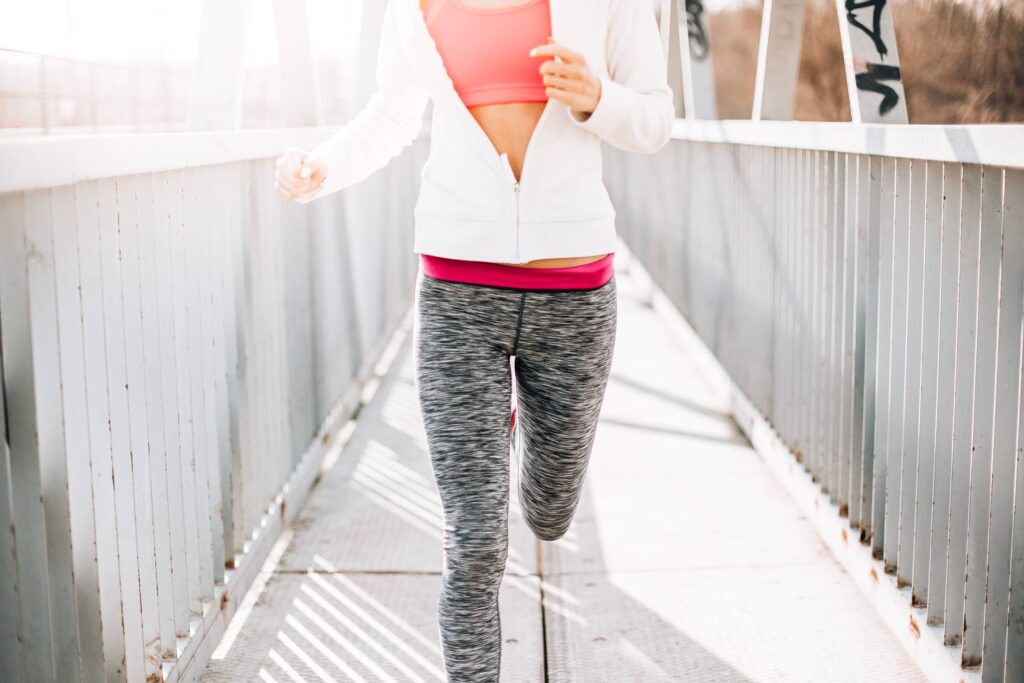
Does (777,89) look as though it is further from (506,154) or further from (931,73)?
(506,154)

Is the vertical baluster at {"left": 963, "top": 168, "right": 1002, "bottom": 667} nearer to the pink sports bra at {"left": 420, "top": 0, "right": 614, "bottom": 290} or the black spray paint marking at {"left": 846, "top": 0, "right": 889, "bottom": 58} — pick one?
the pink sports bra at {"left": 420, "top": 0, "right": 614, "bottom": 290}

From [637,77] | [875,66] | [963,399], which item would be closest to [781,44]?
[875,66]

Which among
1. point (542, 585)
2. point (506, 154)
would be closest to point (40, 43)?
point (506, 154)

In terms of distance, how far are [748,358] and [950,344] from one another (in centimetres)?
283

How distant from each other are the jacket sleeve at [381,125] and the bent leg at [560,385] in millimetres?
551

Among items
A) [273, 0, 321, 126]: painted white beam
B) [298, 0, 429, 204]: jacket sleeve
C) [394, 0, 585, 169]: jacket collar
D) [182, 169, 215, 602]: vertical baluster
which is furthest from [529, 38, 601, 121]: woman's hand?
[273, 0, 321, 126]: painted white beam

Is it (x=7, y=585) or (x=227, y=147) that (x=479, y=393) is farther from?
(x=227, y=147)

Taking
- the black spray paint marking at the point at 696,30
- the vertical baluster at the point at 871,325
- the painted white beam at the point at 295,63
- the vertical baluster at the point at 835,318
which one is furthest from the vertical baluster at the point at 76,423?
the black spray paint marking at the point at 696,30

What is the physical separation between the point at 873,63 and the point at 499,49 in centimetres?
164

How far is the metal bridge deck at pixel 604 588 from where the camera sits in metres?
3.22

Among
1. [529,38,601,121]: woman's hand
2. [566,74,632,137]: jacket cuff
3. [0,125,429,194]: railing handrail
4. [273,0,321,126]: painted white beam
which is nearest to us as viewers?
[0,125,429,194]: railing handrail

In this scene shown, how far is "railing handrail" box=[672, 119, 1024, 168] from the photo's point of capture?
2363mm

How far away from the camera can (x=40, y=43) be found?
10.5 ft

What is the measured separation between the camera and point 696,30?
287 inches
